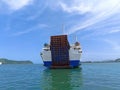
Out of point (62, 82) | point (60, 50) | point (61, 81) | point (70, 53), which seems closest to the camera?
point (62, 82)

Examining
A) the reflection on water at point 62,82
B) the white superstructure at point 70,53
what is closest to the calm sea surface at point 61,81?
the reflection on water at point 62,82

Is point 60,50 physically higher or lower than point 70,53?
higher

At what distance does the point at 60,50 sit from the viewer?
5734 cm

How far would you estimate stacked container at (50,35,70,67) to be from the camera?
56.7m

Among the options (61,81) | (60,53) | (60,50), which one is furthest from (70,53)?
(61,81)

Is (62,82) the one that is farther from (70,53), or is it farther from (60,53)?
(70,53)

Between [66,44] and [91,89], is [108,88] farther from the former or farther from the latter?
[66,44]

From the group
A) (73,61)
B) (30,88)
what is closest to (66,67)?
(73,61)

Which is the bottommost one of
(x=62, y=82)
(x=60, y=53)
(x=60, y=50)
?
(x=62, y=82)

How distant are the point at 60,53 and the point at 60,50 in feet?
2.68

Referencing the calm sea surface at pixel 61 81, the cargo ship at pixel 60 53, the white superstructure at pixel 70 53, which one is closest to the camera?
the calm sea surface at pixel 61 81

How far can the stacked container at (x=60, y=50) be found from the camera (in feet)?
186

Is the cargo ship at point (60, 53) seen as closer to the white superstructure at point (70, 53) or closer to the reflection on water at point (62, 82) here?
the white superstructure at point (70, 53)

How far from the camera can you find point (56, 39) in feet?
186
